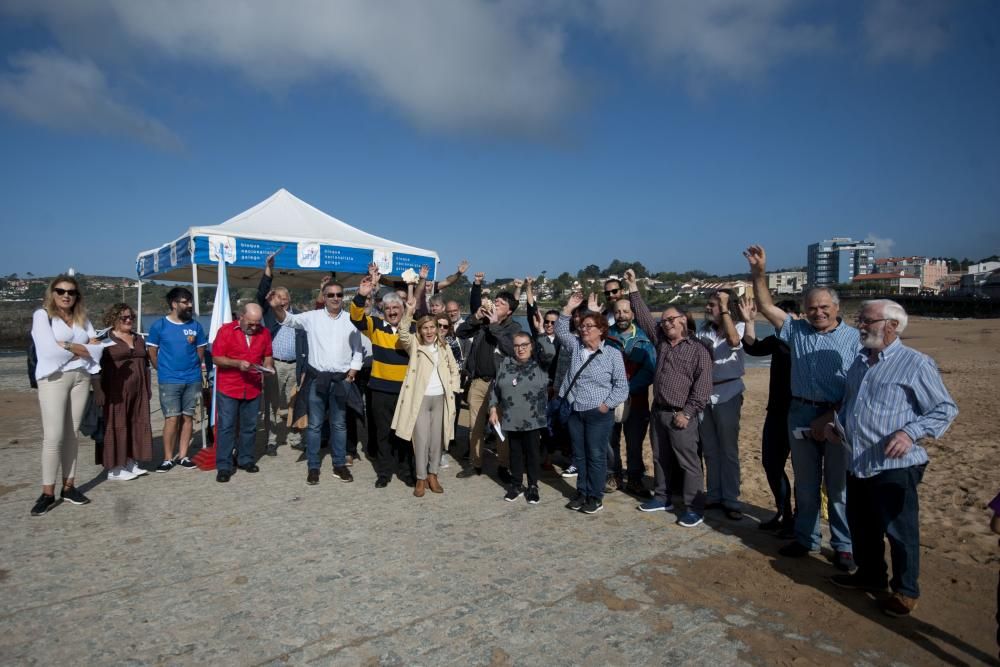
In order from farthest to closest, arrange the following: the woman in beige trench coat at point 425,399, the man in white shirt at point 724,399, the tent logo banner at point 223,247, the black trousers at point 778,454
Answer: the tent logo banner at point 223,247 → the woman in beige trench coat at point 425,399 → the man in white shirt at point 724,399 → the black trousers at point 778,454

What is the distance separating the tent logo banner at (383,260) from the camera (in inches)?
371

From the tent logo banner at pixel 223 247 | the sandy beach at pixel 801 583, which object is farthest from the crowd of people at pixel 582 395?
the tent logo banner at pixel 223 247

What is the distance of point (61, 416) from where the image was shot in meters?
4.65

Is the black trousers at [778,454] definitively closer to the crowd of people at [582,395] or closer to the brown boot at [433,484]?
the crowd of people at [582,395]

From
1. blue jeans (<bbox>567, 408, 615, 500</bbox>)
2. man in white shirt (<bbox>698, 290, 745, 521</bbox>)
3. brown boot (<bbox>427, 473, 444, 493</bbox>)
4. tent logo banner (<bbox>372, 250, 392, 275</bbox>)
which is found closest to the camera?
man in white shirt (<bbox>698, 290, 745, 521</bbox>)

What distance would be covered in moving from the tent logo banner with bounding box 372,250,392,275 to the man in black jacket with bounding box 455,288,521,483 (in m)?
3.66

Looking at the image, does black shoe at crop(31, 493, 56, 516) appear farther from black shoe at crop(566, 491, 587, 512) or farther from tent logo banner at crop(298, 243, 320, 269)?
tent logo banner at crop(298, 243, 320, 269)

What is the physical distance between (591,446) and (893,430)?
222 cm

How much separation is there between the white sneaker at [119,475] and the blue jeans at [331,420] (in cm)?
174

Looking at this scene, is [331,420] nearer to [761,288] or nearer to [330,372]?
[330,372]

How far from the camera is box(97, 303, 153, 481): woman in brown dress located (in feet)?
17.8

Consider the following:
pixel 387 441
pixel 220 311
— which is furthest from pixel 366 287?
pixel 220 311

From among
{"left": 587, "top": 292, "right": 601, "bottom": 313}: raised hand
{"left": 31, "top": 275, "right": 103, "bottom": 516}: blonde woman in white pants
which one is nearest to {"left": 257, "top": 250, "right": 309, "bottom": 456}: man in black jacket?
{"left": 31, "top": 275, "right": 103, "bottom": 516}: blonde woman in white pants

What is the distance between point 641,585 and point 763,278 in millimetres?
2294
